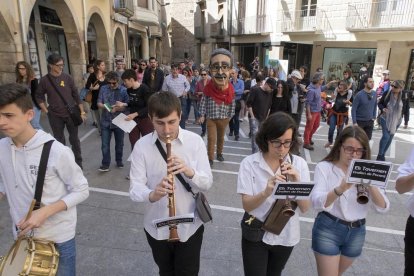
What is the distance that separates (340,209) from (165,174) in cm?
132

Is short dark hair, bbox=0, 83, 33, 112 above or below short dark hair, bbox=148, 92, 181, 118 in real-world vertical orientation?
above

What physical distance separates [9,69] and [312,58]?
17022mm

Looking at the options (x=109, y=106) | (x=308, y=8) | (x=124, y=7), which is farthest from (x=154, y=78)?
(x=308, y=8)

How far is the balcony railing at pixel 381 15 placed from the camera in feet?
44.3

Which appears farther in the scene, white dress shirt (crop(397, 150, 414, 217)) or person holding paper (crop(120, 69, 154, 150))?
person holding paper (crop(120, 69, 154, 150))

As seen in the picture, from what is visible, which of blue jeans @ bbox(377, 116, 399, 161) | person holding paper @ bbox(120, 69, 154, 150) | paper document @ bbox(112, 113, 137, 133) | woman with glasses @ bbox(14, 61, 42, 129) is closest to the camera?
paper document @ bbox(112, 113, 137, 133)

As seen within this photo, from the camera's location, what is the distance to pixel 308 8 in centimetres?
1750

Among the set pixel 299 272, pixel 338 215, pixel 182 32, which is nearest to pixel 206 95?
pixel 299 272

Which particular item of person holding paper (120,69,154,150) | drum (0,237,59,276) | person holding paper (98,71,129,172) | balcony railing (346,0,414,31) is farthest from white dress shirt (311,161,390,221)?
balcony railing (346,0,414,31)

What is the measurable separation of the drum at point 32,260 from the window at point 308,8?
18.5 meters

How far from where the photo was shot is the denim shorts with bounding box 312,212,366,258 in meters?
2.29

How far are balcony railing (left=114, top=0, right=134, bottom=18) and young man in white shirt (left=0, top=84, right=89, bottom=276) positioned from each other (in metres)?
14.8

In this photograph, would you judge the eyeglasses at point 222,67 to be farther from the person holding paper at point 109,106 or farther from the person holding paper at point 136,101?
the person holding paper at point 109,106

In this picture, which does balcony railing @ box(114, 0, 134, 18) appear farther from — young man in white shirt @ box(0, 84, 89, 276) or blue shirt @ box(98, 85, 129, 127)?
young man in white shirt @ box(0, 84, 89, 276)
